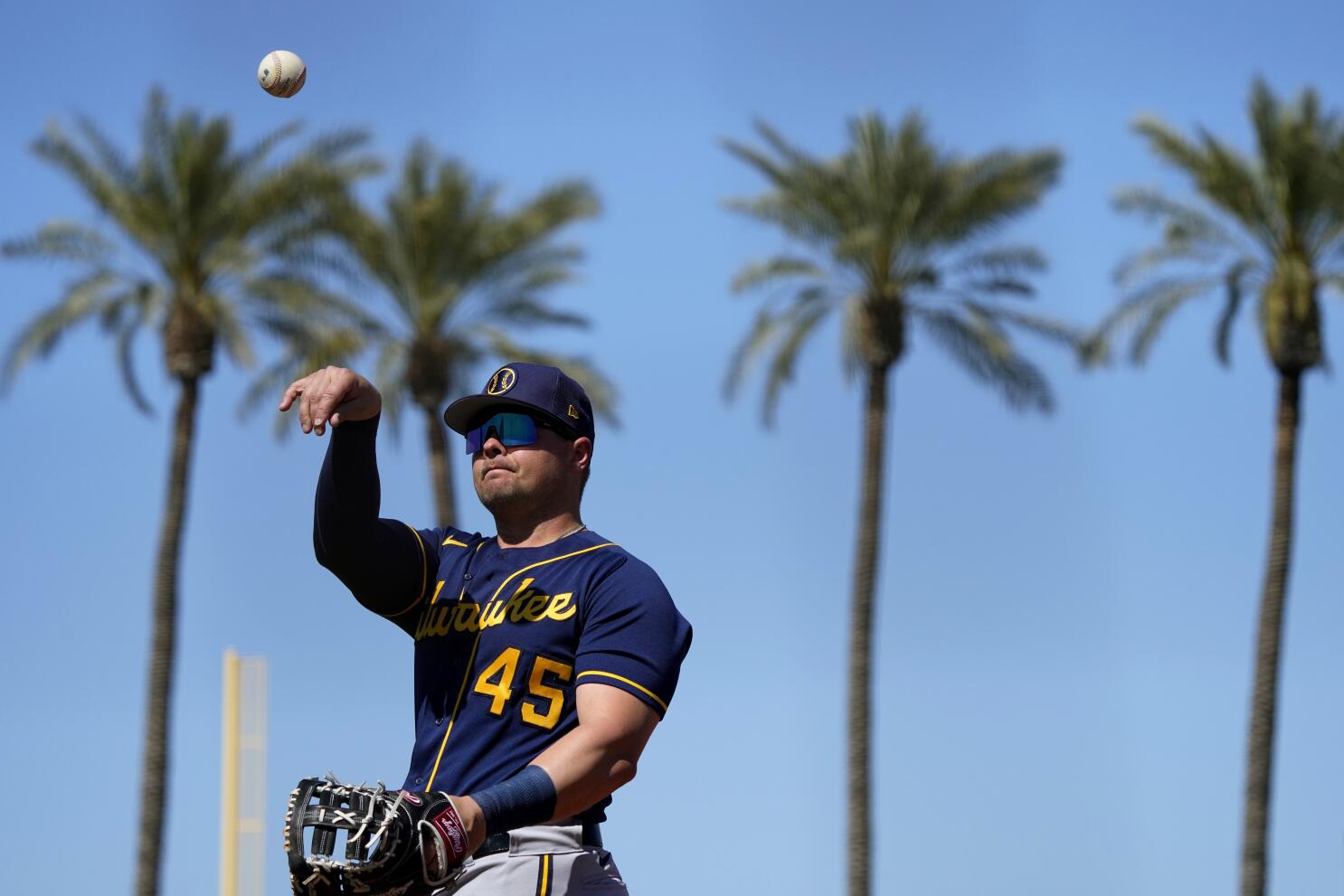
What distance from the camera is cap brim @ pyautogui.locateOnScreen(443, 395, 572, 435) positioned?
5.69 m

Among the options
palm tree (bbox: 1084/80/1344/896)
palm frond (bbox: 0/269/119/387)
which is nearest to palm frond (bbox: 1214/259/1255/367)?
palm tree (bbox: 1084/80/1344/896)

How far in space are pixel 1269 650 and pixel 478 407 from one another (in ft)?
74.0

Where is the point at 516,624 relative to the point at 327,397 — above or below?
below

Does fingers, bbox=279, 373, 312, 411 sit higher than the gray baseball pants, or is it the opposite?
fingers, bbox=279, 373, 312, 411

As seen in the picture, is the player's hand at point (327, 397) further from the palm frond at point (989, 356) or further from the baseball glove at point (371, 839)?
the palm frond at point (989, 356)

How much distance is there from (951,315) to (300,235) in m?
9.16

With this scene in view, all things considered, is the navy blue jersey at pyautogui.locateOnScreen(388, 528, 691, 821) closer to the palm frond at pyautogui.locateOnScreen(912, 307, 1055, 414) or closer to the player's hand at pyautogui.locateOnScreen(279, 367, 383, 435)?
the player's hand at pyautogui.locateOnScreen(279, 367, 383, 435)

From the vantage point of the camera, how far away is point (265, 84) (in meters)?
9.20

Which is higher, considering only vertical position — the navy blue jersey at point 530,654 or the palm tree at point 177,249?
the palm tree at point 177,249

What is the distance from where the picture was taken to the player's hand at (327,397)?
5.15 meters

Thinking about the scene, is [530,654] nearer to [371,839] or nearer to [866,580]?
[371,839]

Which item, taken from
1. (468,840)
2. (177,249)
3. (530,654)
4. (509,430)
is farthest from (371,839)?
(177,249)

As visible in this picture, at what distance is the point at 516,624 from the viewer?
17.7ft

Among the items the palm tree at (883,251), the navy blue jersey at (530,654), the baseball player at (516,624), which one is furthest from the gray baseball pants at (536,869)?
the palm tree at (883,251)
